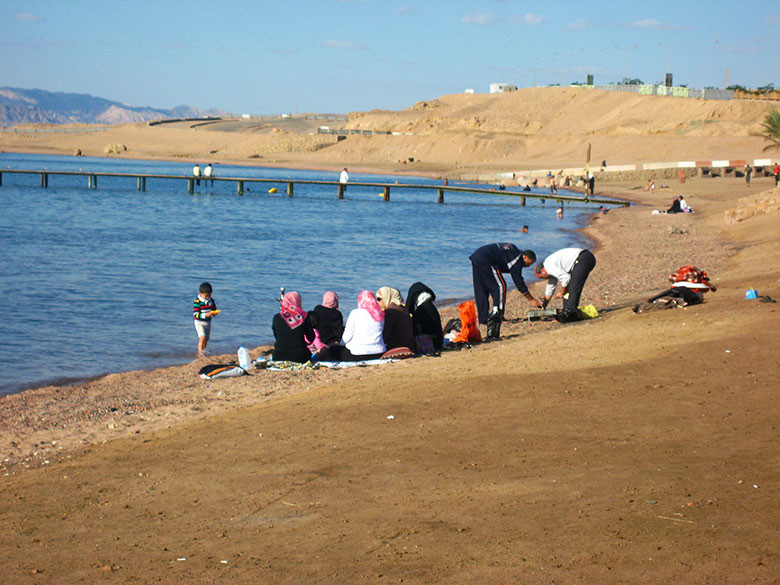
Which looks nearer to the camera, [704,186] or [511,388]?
[511,388]

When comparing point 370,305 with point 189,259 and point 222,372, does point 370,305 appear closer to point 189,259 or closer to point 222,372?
point 222,372

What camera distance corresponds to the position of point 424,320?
40.1ft

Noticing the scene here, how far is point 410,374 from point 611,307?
6.54 m

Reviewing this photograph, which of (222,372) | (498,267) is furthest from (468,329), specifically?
(222,372)

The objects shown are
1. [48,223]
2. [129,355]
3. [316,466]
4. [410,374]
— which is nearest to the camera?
[316,466]

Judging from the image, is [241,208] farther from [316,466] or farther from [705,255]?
[316,466]

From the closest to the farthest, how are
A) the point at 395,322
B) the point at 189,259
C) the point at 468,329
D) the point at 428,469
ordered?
the point at 428,469 → the point at 395,322 → the point at 468,329 → the point at 189,259

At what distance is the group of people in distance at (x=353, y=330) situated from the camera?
11.4 m

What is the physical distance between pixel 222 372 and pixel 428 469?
5211 mm

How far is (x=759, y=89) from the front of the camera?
113m

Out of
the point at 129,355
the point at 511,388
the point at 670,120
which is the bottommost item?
the point at 129,355

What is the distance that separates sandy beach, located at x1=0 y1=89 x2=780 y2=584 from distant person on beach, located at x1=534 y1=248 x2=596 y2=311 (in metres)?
1.79

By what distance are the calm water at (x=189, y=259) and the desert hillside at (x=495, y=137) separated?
34.0 metres

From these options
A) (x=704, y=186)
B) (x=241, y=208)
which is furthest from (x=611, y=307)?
(x=704, y=186)
